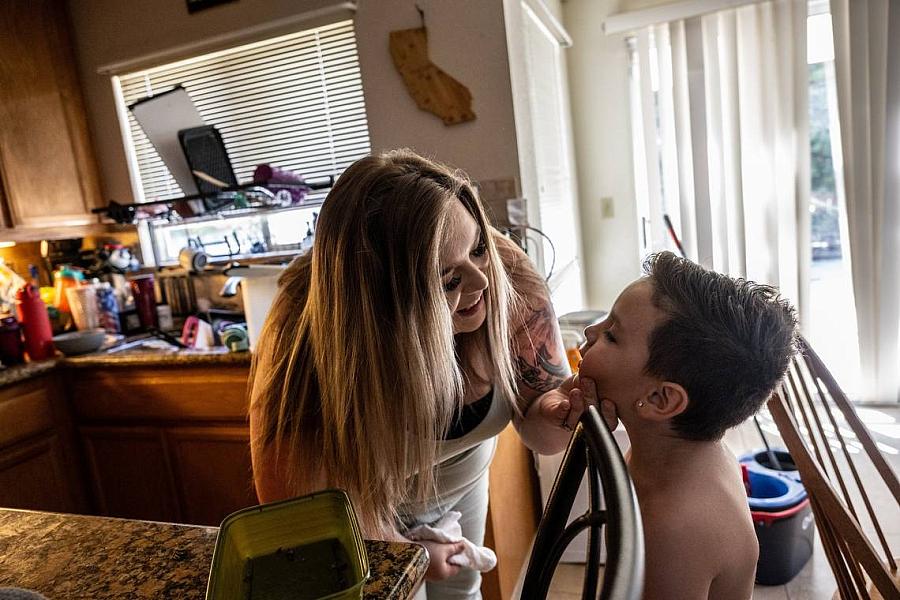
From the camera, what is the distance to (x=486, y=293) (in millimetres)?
1160

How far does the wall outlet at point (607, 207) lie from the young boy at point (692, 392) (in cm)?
249

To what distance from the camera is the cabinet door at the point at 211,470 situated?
212 cm

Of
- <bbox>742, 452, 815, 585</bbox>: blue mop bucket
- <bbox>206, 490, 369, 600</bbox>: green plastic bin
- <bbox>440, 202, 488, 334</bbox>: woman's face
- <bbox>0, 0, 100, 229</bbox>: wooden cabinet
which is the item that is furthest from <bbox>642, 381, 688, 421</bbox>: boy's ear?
<bbox>0, 0, 100, 229</bbox>: wooden cabinet

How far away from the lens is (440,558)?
3.51 ft

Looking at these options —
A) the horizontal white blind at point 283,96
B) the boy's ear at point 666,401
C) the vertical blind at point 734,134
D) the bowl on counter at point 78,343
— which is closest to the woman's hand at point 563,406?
the boy's ear at point 666,401

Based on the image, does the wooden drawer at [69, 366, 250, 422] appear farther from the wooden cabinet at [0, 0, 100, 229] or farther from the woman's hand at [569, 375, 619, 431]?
the woman's hand at [569, 375, 619, 431]

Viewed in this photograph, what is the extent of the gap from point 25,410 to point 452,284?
1946 millimetres

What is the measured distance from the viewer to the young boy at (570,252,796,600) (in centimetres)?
88

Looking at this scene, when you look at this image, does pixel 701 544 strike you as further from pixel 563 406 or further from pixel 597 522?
pixel 597 522

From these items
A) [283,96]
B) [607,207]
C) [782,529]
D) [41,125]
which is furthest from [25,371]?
[607,207]

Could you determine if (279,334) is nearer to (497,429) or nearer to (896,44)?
(497,429)

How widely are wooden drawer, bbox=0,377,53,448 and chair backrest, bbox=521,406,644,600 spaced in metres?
2.23

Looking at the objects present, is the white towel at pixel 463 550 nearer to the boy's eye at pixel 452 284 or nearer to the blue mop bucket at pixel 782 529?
the boy's eye at pixel 452 284

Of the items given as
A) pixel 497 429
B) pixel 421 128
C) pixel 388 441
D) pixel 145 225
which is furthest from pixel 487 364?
pixel 145 225
